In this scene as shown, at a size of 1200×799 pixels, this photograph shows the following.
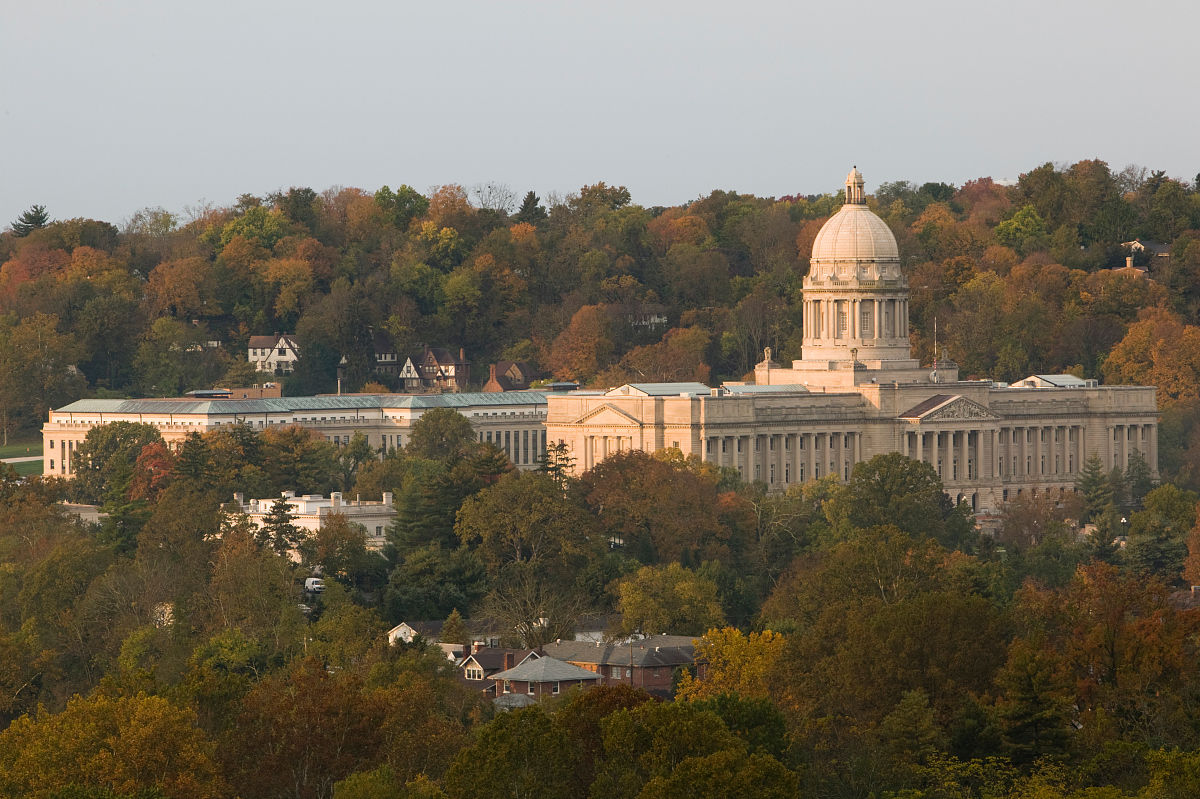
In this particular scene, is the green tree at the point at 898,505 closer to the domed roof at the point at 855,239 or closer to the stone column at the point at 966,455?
the stone column at the point at 966,455

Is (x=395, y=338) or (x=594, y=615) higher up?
(x=395, y=338)

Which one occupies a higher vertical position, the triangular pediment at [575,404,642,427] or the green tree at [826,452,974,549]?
the triangular pediment at [575,404,642,427]

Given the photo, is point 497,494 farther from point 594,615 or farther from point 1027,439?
point 1027,439

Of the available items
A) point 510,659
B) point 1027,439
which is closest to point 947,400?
point 1027,439

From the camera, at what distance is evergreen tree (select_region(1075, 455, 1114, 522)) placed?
154125mm

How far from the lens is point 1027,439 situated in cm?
17050

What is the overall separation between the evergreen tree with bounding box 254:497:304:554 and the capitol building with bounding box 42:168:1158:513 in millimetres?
31636

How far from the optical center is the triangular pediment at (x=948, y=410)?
16575 centimetres

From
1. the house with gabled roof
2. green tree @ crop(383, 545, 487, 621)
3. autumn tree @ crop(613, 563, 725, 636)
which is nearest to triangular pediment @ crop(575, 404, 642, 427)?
green tree @ crop(383, 545, 487, 621)

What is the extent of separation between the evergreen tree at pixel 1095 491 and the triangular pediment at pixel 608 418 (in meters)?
21.9

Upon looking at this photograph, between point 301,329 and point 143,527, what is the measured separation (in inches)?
2610

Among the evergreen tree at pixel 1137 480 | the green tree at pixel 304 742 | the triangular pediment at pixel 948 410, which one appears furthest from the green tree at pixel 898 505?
the green tree at pixel 304 742

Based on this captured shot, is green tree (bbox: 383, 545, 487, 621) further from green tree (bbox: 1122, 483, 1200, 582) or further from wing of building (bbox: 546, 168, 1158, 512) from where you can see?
wing of building (bbox: 546, 168, 1158, 512)

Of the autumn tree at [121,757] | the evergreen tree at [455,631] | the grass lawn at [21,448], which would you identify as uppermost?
the grass lawn at [21,448]
